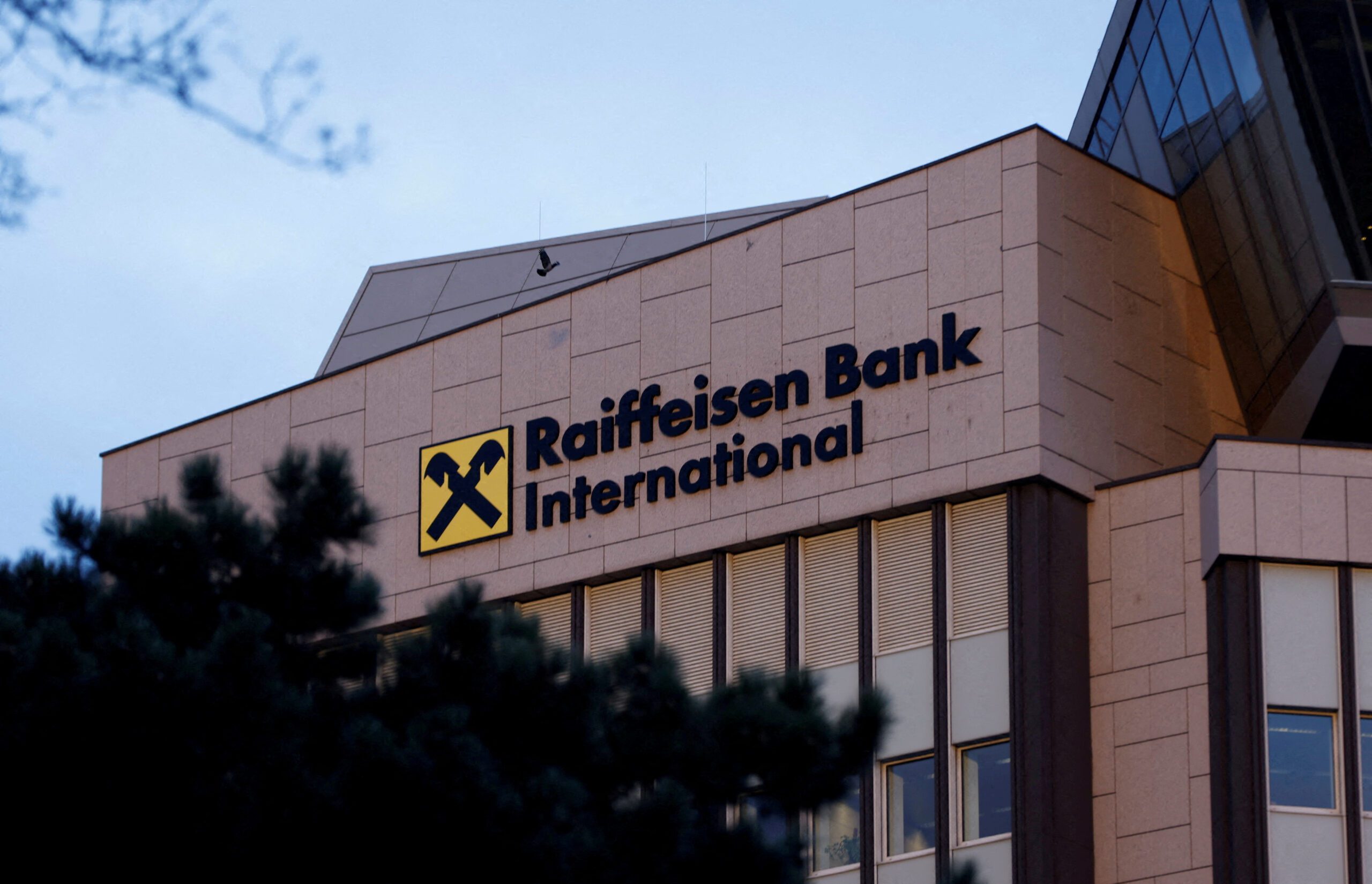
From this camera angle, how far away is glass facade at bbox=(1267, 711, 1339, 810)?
2986 centimetres

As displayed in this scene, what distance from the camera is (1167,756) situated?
3064 centimetres

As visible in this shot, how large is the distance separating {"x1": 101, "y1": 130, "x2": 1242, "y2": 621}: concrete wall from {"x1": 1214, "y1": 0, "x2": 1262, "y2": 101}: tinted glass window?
2.13 metres

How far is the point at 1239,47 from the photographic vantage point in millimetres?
34406

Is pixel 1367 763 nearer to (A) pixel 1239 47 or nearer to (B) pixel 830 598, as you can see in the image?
(B) pixel 830 598

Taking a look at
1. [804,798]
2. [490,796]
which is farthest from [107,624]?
[804,798]

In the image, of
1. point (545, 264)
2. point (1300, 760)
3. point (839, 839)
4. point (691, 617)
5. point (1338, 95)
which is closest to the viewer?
point (1300, 760)

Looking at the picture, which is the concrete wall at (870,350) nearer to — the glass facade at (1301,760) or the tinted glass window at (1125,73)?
the glass facade at (1301,760)

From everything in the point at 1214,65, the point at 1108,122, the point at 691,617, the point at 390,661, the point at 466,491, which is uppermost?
the point at 1108,122

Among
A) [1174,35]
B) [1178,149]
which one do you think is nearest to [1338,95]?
[1174,35]

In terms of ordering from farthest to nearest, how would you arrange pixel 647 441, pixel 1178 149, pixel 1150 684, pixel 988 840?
pixel 1178 149, pixel 647 441, pixel 1150 684, pixel 988 840

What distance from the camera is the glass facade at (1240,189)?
3369 cm

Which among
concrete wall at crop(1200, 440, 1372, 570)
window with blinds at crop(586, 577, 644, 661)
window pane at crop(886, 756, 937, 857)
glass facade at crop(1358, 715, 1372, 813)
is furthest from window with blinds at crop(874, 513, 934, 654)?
glass facade at crop(1358, 715, 1372, 813)

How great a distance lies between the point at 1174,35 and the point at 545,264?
40.8 feet

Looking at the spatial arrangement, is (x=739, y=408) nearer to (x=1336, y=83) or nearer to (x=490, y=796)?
(x=1336, y=83)
